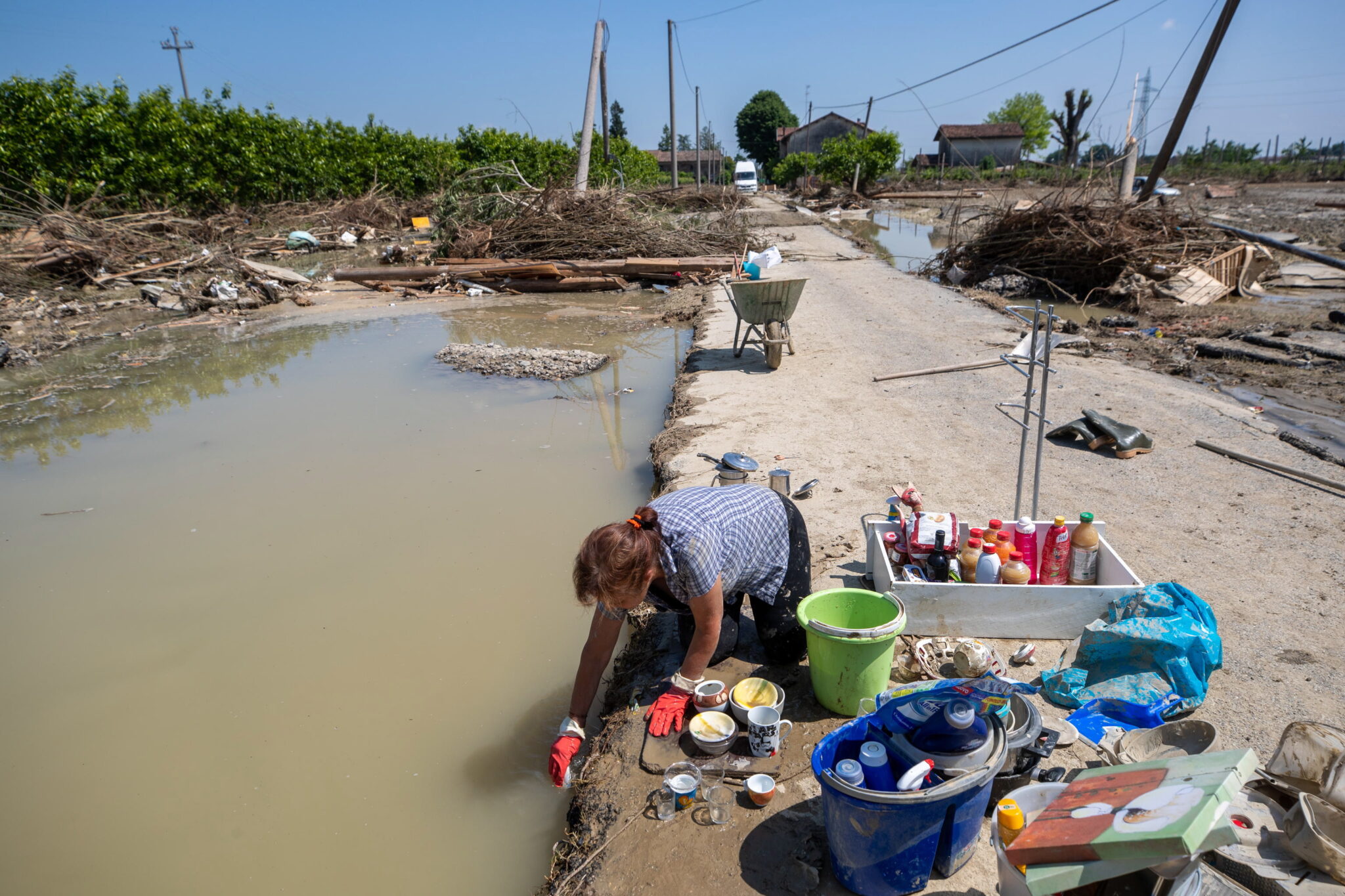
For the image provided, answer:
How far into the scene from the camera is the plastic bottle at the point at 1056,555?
334 cm

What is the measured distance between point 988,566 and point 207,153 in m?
21.5

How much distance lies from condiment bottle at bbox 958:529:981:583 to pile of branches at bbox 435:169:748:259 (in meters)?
12.1

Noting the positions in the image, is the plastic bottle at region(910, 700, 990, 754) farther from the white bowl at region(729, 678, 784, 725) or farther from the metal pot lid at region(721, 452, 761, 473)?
the metal pot lid at region(721, 452, 761, 473)

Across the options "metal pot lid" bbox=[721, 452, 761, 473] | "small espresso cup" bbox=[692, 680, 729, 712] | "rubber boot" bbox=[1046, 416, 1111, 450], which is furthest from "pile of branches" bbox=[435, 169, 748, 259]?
"small espresso cup" bbox=[692, 680, 729, 712]

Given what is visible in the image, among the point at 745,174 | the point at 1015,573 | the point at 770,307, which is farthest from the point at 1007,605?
the point at 745,174

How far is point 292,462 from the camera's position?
620 centimetres

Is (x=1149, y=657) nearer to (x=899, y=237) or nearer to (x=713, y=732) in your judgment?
(x=713, y=732)

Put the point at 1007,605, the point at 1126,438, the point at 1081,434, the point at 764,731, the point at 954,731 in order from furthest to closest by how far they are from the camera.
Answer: the point at 1081,434 < the point at 1126,438 < the point at 1007,605 < the point at 764,731 < the point at 954,731

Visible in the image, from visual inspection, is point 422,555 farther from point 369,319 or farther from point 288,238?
point 288,238

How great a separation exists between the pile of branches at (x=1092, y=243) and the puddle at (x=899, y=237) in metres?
3.70

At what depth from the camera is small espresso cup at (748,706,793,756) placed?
2.62 meters

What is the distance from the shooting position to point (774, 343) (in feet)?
24.7

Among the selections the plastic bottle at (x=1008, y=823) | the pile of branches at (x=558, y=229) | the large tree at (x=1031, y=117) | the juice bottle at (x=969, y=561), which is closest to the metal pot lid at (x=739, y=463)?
the juice bottle at (x=969, y=561)

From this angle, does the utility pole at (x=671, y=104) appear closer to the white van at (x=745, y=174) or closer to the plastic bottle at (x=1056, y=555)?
the white van at (x=745, y=174)
